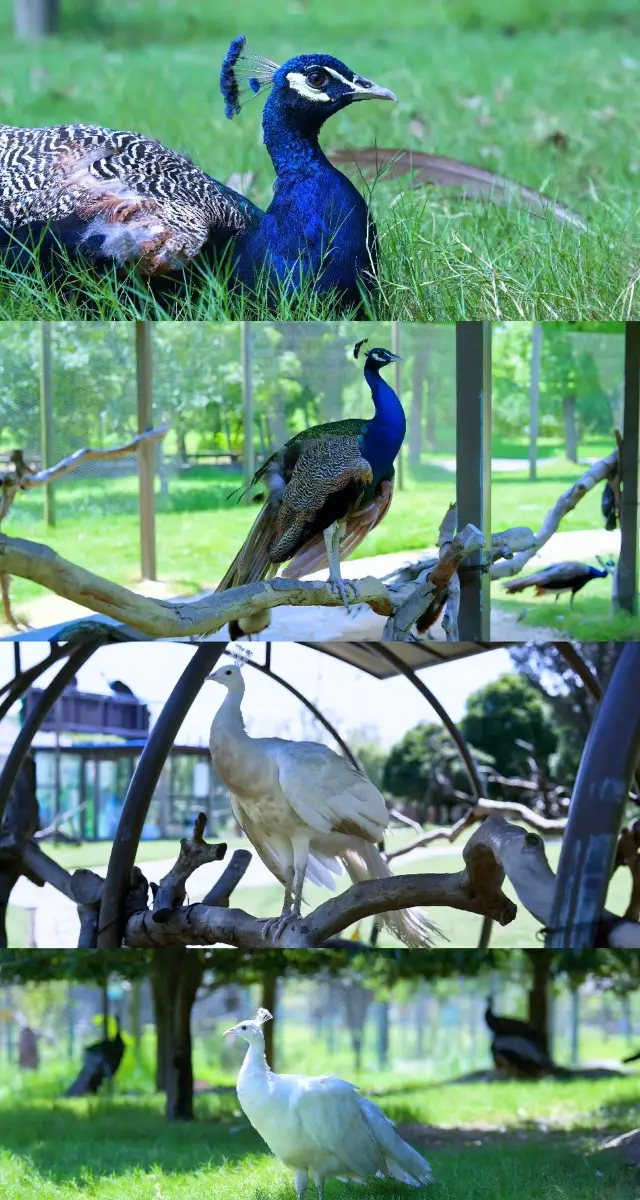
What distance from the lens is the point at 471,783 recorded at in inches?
115

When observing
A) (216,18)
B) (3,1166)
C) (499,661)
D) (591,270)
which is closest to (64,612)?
(499,661)

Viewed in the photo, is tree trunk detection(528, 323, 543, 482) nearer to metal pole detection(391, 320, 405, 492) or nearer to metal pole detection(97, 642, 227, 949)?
metal pole detection(391, 320, 405, 492)

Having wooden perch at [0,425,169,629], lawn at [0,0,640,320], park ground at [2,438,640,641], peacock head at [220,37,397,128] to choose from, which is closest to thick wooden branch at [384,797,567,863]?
park ground at [2,438,640,641]

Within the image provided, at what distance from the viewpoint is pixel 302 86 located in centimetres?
242

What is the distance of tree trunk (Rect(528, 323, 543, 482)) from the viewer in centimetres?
238

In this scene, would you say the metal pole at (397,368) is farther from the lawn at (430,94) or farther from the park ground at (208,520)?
the lawn at (430,94)

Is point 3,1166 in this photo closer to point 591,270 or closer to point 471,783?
point 471,783

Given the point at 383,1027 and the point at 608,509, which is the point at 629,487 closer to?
the point at 608,509

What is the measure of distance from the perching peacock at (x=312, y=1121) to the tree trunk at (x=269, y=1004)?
2.30 ft

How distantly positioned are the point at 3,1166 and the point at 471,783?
4.28 ft

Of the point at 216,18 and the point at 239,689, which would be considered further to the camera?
the point at 216,18

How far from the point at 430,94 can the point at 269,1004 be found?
2.70m

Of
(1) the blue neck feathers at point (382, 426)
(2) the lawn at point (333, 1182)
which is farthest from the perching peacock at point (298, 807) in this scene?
(2) the lawn at point (333, 1182)

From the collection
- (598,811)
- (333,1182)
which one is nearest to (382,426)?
(598,811)
